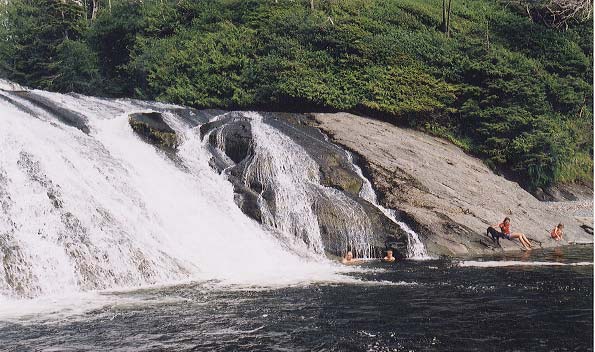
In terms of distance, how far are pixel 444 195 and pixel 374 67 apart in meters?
12.0

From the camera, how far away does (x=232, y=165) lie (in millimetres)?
20438

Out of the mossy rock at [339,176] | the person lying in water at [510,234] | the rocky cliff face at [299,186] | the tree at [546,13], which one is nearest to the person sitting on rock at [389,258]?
the rocky cliff face at [299,186]

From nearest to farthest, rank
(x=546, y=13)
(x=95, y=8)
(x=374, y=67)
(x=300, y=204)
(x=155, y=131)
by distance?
(x=300, y=204) → (x=155, y=131) → (x=374, y=67) → (x=546, y=13) → (x=95, y=8)

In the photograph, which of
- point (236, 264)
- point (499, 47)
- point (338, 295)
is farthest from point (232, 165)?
point (499, 47)

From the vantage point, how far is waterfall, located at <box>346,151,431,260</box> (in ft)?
58.8

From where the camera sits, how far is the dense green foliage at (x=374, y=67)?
1140 inches

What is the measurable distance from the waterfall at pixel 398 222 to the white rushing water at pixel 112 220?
3338 mm

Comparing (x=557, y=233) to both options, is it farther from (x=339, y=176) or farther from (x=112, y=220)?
(x=112, y=220)

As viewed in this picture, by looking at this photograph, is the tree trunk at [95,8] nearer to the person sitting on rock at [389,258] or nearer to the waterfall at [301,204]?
the waterfall at [301,204]

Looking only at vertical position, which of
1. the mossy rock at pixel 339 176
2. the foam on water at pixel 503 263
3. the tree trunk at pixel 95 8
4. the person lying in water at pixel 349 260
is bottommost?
the foam on water at pixel 503 263

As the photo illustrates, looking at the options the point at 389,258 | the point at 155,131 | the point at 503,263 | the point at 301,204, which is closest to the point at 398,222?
the point at 389,258

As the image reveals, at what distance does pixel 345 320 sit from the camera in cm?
945

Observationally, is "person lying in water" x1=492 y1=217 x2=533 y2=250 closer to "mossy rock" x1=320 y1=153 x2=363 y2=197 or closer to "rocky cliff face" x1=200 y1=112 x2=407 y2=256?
"rocky cliff face" x1=200 y1=112 x2=407 y2=256

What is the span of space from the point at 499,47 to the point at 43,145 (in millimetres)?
26492
